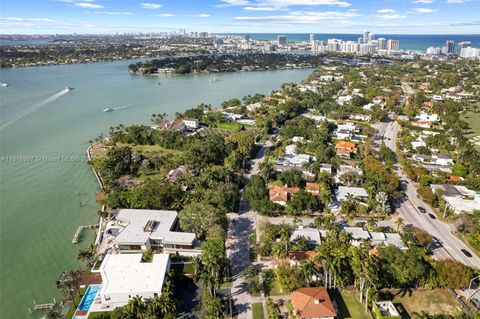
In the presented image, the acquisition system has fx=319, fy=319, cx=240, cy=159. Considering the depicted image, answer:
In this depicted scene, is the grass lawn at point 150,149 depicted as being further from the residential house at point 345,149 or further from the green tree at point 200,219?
the residential house at point 345,149

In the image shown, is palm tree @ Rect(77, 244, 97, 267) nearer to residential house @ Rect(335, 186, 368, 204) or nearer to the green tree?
the green tree

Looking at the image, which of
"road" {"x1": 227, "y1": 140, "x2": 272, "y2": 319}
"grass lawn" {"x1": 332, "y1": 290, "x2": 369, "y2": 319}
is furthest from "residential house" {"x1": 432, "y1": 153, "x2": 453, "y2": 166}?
"grass lawn" {"x1": 332, "y1": 290, "x2": 369, "y2": 319}

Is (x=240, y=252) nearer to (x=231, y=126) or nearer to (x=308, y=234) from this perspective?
(x=308, y=234)

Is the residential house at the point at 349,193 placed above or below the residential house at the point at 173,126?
below

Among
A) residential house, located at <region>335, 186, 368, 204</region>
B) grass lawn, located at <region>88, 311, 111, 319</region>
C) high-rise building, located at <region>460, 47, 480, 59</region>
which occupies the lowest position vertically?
grass lawn, located at <region>88, 311, 111, 319</region>

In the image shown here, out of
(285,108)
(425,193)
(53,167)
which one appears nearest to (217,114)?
(285,108)

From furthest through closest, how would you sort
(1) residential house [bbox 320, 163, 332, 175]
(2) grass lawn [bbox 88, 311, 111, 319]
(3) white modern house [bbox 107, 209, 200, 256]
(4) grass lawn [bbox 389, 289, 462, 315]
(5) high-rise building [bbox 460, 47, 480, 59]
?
1. (5) high-rise building [bbox 460, 47, 480, 59]
2. (1) residential house [bbox 320, 163, 332, 175]
3. (3) white modern house [bbox 107, 209, 200, 256]
4. (4) grass lawn [bbox 389, 289, 462, 315]
5. (2) grass lawn [bbox 88, 311, 111, 319]

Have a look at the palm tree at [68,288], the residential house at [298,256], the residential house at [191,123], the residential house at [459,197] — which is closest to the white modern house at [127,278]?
the palm tree at [68,288]
